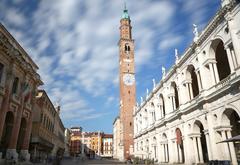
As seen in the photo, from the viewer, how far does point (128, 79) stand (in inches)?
2692

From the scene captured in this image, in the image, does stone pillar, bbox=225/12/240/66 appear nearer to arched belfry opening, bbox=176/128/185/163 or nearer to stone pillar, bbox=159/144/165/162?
arched belfry opening, bbox=176/128/185/163

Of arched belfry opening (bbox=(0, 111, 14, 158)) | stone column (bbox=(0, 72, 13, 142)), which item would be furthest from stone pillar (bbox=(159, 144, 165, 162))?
stone column (bbox=(0, 72, 13, 142))

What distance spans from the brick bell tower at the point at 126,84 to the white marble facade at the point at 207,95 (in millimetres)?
24440


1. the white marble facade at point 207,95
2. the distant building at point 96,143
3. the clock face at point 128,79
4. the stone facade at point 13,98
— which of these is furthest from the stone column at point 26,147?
the distant building at point 96,143

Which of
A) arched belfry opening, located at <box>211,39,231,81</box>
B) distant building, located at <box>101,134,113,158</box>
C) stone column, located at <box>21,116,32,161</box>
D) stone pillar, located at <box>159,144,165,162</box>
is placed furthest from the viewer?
distant building, located at <box>101,134,113,158</box>

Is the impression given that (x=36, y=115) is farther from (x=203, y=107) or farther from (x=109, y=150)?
(x=109, y=150)

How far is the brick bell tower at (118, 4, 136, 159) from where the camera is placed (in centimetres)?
6372

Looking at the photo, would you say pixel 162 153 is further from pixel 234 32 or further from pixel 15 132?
pixel 234 32

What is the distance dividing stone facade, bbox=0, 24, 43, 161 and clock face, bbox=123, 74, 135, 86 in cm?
3876

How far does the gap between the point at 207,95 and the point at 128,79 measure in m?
45.7

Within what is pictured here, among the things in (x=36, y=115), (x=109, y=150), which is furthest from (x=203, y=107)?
(x=109, y=150)

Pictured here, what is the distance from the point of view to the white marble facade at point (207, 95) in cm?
Result: 1964

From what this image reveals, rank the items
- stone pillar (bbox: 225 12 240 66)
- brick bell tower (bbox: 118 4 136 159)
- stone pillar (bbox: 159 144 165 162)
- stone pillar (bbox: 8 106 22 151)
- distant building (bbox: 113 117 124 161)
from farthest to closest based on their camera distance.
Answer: distant building (bbox: 113 117 124 161) < brick bell tower (bbox: 118 4 136 159) < stone pillar (bbox: 159 144 165 162) < stone pillar (bbox: 8 106 22 151) < stone pillar (bbox: 225 12 240 66)

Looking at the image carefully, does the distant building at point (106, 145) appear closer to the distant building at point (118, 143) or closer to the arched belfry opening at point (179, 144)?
the distant building at point (118, 143)
